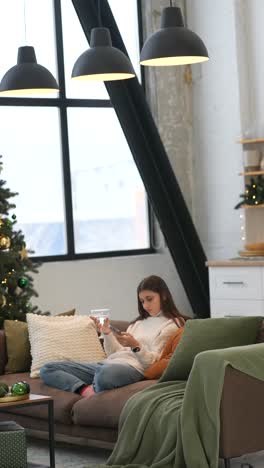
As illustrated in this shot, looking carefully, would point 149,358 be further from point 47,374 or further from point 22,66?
point 22,66

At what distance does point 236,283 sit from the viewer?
9.25 m

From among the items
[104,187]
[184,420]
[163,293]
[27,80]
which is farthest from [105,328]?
[104,187]

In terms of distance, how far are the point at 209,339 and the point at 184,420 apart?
75 cm

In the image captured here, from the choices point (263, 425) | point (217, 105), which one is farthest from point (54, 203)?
point (263, 425)

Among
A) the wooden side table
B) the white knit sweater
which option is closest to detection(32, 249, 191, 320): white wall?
the white knit sweater

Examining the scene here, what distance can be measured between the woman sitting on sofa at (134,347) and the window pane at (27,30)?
355cm

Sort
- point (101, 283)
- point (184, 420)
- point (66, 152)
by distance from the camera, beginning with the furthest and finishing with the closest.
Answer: point (101, 283) → point (66, 152) → point (184, 420)

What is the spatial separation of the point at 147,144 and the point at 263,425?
4316 mm

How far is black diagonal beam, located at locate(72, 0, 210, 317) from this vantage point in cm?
913

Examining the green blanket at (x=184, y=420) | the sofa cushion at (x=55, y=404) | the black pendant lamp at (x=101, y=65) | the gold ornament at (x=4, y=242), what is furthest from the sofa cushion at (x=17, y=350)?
the black pendant lamp at (x=101, y=65)

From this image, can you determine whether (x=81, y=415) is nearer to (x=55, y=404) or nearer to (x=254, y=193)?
(x=55, y=404)

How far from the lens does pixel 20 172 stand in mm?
9547

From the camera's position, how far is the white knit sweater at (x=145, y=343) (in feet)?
20.9

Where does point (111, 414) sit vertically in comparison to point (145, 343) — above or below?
below
